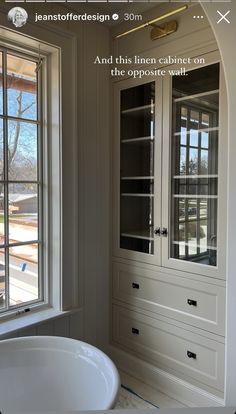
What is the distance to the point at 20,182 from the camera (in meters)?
→ 2.19

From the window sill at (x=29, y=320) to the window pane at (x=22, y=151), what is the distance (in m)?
0.95

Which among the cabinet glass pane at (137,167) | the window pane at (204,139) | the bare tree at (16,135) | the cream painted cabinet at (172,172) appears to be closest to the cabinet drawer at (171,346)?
the cream painted cabinet at (172,172)

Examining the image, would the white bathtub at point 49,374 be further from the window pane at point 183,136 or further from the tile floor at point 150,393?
the window pane at point 183,136

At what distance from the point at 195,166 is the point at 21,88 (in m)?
1.30

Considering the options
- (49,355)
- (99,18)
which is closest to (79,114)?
(99,18)

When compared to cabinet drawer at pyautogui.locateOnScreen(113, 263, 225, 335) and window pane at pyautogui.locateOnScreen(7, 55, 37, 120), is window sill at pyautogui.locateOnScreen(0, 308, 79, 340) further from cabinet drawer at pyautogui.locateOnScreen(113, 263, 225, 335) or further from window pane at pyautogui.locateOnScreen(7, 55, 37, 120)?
window pane at pyautogui.locateOnScreen(7, 55, 37, 120)

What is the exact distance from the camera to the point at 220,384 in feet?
6.41

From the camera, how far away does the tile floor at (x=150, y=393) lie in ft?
6.91

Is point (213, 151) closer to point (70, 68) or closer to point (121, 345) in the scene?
point (70, 68)

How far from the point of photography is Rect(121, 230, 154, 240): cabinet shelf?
2.36 m

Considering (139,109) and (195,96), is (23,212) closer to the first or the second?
(139,109)

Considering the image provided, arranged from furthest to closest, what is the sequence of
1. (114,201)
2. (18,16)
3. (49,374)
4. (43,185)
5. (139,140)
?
(114,201), (139,140), (43,185), (18,16), (49,374)

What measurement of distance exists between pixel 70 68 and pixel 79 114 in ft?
1.04

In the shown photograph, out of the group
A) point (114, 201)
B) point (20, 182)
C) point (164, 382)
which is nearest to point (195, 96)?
point (114, 201)
